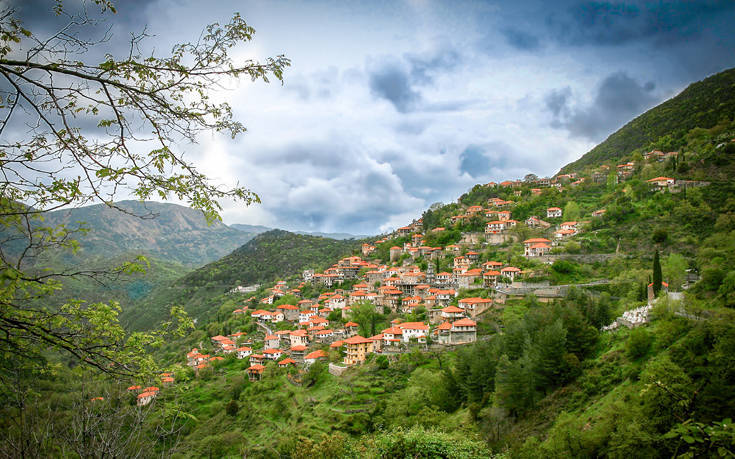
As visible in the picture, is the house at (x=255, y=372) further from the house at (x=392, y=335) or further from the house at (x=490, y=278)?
the house at (x=490, y=278)

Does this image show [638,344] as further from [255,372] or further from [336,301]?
[336,301]

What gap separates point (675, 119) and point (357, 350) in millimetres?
87690

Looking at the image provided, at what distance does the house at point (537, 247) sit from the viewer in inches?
1693

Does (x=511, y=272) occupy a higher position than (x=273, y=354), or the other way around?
(x=511, y=272)

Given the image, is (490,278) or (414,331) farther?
(490,278)

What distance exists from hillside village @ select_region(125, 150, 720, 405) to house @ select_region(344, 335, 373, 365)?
0.11 meters

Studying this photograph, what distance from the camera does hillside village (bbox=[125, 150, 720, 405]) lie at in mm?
35844

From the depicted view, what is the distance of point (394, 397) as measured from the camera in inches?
1062

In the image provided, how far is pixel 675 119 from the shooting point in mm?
74500

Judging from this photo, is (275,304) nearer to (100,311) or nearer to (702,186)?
(100,311)

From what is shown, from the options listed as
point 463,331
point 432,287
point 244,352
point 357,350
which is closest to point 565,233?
point 432,287

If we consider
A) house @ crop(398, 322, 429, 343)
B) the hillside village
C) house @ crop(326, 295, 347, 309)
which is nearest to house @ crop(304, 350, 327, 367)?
the hillside village

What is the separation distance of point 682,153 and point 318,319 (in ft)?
192

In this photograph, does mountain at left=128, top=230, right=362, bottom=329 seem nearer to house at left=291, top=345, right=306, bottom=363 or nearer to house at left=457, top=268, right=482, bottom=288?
house at left=291, top=345, right=306, bottom=363
